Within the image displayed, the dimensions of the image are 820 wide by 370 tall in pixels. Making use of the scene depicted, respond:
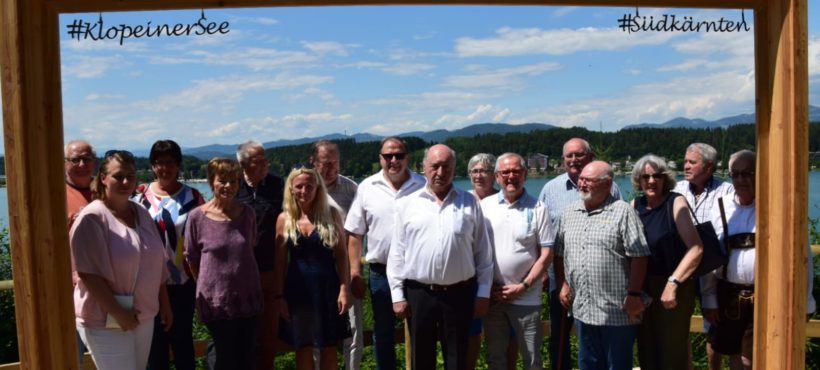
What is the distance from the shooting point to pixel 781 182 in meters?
3.44

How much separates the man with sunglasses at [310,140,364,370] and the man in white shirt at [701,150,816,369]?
2165 millimetres

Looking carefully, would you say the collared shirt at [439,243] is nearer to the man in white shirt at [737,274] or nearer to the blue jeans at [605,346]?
the blue jeans at [605,346]

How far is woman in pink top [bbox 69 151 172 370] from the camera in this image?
356 cm

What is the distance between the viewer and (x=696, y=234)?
4039 millimetres

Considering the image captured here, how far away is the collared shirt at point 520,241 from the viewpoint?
4328 millimetres

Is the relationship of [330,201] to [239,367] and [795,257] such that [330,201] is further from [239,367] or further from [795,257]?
[795,257]

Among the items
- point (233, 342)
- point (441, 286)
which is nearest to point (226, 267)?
point (233, 342)

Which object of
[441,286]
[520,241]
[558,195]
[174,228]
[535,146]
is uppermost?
[535,146]

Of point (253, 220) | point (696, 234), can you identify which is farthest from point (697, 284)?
point (253, 220)

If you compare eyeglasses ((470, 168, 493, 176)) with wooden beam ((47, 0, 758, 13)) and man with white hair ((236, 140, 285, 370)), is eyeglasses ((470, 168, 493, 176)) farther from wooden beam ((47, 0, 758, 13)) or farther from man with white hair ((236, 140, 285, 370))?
wooden beam ((47, 0, 758, 13))

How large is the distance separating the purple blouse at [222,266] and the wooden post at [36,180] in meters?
0.75

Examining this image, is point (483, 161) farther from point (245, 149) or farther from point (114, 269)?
point (114, 269)

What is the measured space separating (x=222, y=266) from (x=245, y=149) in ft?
2.78

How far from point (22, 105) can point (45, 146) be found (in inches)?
8.0
